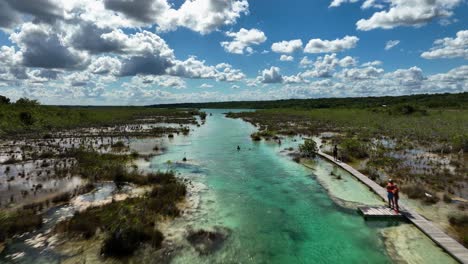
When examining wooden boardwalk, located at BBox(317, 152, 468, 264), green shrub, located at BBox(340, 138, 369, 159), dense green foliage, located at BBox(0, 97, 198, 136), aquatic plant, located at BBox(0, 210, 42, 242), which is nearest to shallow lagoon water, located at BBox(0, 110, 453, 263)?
wooden boardwalk, located at BBox(317, 152, 468, 264)

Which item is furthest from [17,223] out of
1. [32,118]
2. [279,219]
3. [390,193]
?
[32,118]

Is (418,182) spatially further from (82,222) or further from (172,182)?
(82,222)

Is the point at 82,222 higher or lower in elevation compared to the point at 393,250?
higher

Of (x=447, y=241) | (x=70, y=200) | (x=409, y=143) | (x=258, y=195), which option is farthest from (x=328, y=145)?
(x=70, y=200)

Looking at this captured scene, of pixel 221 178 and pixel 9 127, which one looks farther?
pixel 9 127

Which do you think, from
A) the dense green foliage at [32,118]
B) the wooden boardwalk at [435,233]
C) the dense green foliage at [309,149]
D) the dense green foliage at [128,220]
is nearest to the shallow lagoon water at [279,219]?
the wooden boardwalk at [435,233]

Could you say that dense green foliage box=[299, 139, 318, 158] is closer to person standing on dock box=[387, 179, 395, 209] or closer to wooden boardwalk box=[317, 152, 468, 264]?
wooden boardwalk box=[317, 152, 468, 264]

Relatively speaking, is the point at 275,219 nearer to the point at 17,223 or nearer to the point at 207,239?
the point at 207,239
